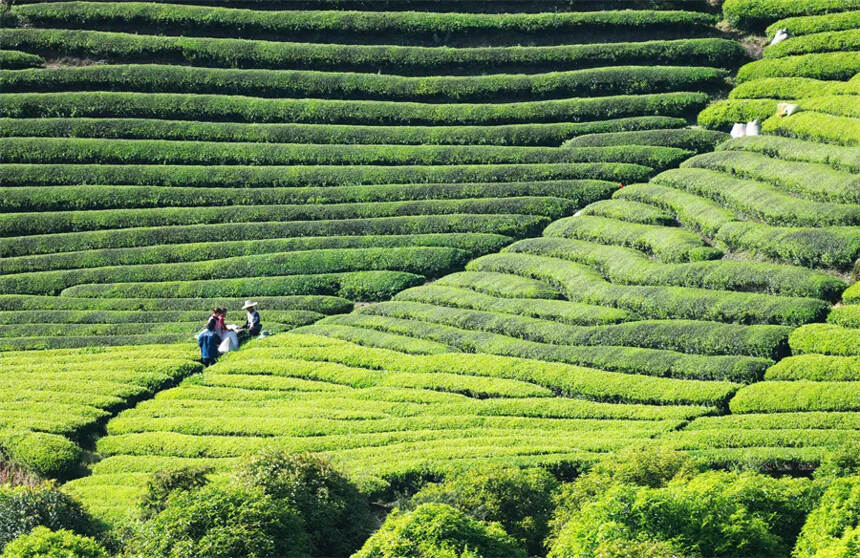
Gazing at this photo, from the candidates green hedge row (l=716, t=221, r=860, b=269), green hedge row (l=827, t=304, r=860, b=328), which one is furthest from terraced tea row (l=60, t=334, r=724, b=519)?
green hedge row (l=716, t=221, r=860, b=269)

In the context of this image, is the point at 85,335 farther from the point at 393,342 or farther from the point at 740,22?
the point at 740,22

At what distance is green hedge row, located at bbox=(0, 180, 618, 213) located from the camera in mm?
54938

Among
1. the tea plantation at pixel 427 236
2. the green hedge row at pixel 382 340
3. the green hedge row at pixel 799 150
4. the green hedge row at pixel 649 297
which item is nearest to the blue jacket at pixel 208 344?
the tea plantation at pixel 427 236

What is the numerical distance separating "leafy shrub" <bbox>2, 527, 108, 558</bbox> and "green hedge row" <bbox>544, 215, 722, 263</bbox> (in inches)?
943

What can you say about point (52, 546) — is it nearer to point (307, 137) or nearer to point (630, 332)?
point (630, 332)

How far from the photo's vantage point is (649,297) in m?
43.2

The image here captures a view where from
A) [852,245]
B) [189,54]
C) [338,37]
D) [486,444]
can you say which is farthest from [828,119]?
[189,54]

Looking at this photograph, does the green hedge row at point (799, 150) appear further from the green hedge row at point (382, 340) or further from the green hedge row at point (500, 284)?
the green hedge row at point (382, 340)

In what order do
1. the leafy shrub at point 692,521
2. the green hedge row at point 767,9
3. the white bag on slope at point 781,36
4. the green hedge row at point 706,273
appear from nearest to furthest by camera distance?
1. the leafy shrub at point 692,521
2. the green hedge row at point 706,273
3. the white bag on slope at point 781,36
4. the green hedge row at point 767,9

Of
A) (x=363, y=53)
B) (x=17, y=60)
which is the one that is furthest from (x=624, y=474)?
(x=17, y=60)

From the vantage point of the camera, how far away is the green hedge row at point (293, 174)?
5600 centimetres

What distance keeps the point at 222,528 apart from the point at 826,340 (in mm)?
18776

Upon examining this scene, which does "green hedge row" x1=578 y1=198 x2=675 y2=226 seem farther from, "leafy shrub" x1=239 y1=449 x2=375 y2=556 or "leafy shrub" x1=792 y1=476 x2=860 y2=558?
"leafy shrub" x1=792 y1=476 x2=860 y2=558

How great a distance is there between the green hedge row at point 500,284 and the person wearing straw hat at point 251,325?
6.93m
